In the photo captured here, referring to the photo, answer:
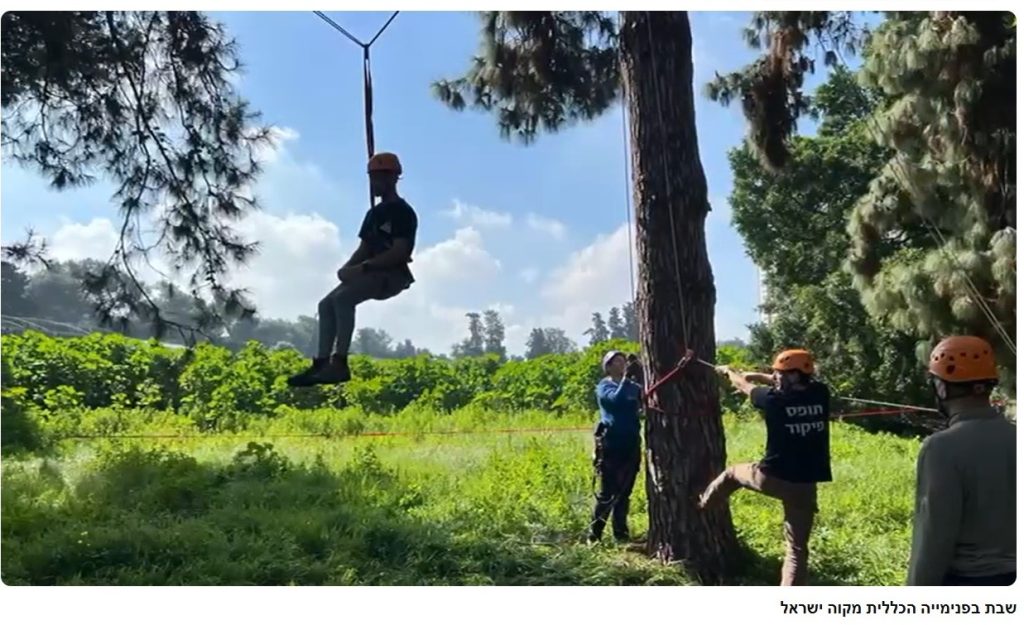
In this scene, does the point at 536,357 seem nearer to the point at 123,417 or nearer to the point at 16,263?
the point at 123,417

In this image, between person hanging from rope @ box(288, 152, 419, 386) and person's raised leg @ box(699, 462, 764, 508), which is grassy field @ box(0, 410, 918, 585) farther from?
person hanging from rope @ box(288, 152, 419, 386)

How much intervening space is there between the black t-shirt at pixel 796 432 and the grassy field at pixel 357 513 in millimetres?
786

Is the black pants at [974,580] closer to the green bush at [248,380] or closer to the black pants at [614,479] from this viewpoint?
the black pants at [614,479]

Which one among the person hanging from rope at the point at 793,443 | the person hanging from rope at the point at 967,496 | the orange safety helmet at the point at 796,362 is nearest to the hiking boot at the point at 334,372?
the person hanging from rope at the point at 793,443

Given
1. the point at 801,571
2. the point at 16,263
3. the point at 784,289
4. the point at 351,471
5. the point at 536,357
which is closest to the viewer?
the point at 801,571

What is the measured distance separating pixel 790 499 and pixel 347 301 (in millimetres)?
1684

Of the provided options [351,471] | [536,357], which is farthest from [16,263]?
[536,357]

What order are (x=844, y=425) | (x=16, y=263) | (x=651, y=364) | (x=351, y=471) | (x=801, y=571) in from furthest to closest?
(x=844, y=425)
(x=351, y=471)
(x=16, y=263)
(x=651, y=364)
(x=801, y=571)

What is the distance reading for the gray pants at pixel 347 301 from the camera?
3270mm

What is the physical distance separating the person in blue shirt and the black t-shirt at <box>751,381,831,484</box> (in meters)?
0.94

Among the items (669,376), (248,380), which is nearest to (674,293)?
(669,376)

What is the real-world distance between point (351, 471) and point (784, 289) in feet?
19.8

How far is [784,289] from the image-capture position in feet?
31.8

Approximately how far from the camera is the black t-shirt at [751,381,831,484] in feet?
10.4
